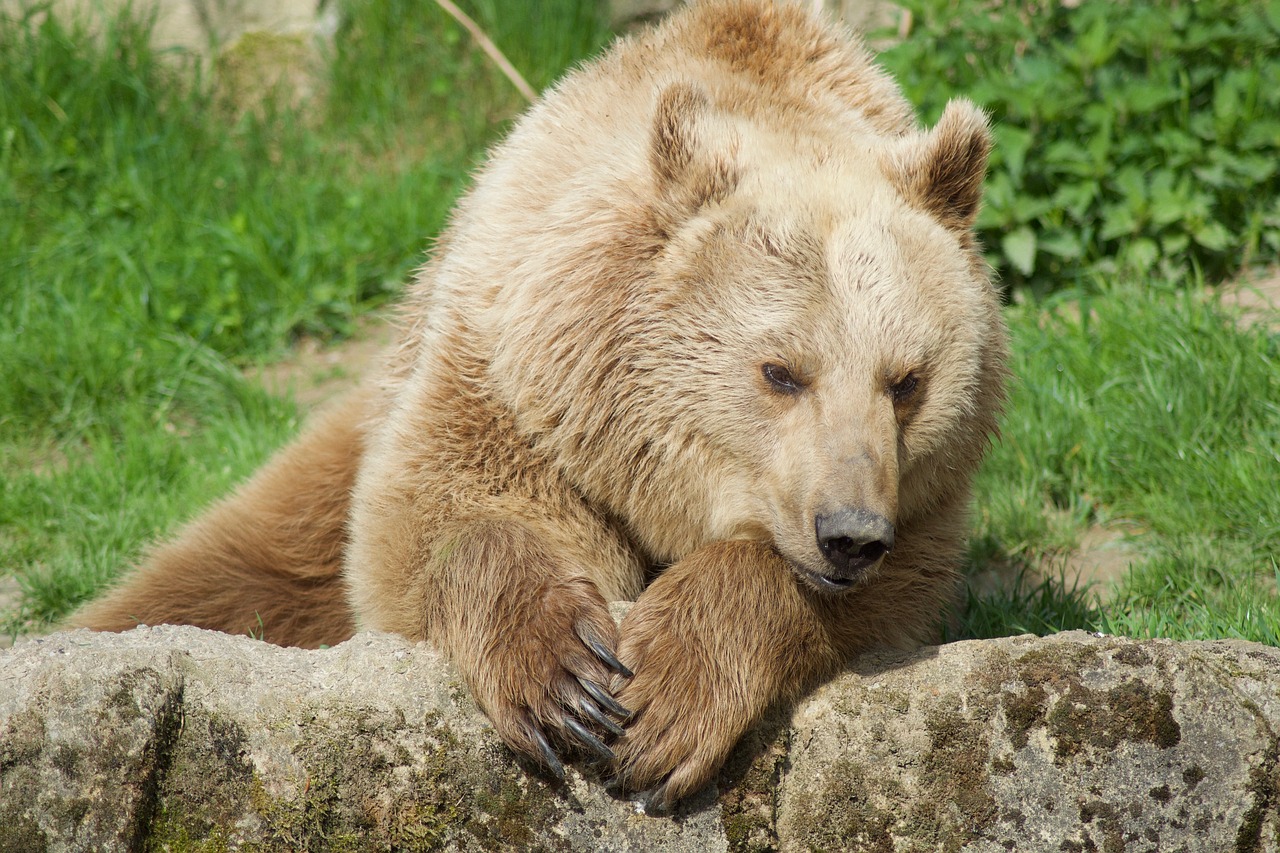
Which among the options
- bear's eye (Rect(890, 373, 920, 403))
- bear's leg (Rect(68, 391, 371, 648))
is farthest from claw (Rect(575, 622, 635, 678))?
bear's leg (Rect(68, 391, 371, 648))

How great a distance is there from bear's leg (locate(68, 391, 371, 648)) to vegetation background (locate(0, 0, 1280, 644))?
0.54 m

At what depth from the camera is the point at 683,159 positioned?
3295 millimetres

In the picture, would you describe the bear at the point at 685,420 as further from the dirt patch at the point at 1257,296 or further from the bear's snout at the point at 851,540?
A: the dirt patch at the point at 1257,296

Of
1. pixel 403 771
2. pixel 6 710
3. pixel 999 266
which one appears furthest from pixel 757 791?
pixel 999 266

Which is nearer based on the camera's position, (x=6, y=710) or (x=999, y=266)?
(x=6, y=710)

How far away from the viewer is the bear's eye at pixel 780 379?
3.10 meters

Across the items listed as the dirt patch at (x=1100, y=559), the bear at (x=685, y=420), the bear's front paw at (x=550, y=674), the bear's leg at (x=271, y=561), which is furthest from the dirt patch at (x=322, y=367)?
the bear's front paw at (x=550, y=674)

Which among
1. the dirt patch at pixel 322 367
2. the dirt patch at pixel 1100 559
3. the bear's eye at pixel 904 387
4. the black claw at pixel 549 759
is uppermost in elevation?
the bear's eye at pixel 904 387

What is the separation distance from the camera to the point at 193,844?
2.62 metres

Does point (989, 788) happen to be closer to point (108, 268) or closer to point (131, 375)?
point (131, 375)

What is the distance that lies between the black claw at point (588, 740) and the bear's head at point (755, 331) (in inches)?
24.9

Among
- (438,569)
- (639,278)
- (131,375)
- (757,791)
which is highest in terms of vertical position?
(639,278)

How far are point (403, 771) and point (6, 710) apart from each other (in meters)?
0.81

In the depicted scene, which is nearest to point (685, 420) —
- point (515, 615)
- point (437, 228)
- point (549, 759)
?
point (515, 615)
